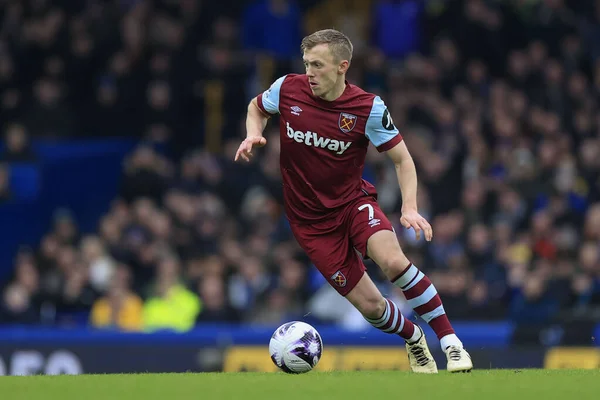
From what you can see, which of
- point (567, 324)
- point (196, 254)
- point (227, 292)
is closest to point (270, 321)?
point (227, 292)

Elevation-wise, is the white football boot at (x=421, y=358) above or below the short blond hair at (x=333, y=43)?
below

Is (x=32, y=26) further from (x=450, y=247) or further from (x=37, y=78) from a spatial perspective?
(x=450, y=247)

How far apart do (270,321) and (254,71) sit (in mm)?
5463

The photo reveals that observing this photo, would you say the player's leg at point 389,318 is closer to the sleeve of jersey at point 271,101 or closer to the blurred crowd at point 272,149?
the sleeve of jersey at point 271,101

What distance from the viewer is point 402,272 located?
8.75m

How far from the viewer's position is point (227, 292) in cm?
1508

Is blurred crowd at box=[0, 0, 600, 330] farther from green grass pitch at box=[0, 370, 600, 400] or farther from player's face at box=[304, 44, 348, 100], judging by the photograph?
player's face at box=[304, 44, 348, 100]

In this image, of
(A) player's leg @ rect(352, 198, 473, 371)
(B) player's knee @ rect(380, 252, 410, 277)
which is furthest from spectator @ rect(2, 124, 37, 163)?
(B) player's knee @ rect(380, 252, 410, 277)

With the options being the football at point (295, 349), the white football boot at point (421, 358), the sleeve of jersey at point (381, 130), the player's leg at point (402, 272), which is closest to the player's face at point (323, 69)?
the sleeve of jersey at point (381, 130)

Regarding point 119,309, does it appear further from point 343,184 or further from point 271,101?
point 343,184

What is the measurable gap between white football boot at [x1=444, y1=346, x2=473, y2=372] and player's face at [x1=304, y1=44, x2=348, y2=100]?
1.89 metres

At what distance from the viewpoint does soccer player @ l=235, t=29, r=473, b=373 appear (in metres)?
8.82

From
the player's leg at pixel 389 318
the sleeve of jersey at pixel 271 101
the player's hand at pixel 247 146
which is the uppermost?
the sleeve of jersey at pixel 271 101

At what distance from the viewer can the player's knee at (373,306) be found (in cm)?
901
